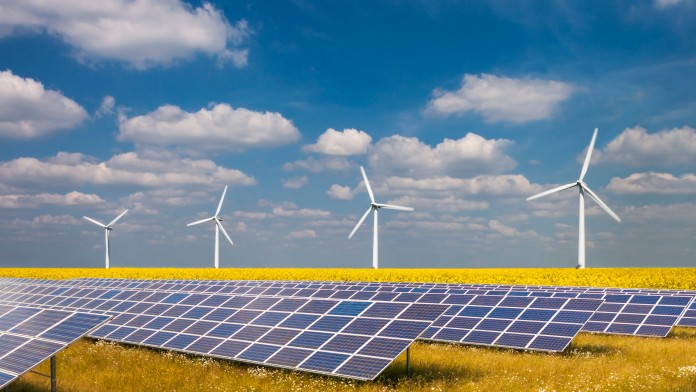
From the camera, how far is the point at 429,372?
19.9m

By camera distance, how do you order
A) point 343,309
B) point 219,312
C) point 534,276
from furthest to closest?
point 534,276, point 219,312, point 343,309

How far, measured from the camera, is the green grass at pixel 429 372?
699 inches

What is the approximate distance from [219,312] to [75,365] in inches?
208

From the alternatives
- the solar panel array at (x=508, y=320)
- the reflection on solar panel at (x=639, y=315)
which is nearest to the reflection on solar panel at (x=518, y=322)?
the solar panel array at (x=508, y=320)

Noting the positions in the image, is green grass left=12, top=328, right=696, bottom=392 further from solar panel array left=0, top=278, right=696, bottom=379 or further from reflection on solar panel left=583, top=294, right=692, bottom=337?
reflection on solar panel left=583, top=294, right=692, bottom=337

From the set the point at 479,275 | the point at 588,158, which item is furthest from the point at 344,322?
the point at 588,158

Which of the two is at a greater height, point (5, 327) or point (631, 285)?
point (5, 327)

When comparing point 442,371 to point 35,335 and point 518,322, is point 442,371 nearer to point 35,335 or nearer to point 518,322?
point 518,322

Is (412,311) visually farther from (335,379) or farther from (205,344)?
(205,344)

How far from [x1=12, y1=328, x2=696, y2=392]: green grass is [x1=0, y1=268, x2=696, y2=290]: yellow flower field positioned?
3263 cm

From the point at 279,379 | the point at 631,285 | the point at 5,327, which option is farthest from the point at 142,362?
the point at 631,285

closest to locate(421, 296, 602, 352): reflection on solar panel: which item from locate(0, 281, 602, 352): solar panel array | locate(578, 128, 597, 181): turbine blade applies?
locate(0, 281, 602, 352): solar panel array

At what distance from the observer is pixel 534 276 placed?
207 ft

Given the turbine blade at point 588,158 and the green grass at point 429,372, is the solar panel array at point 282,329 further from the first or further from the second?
the turbine blade at point 588,158
